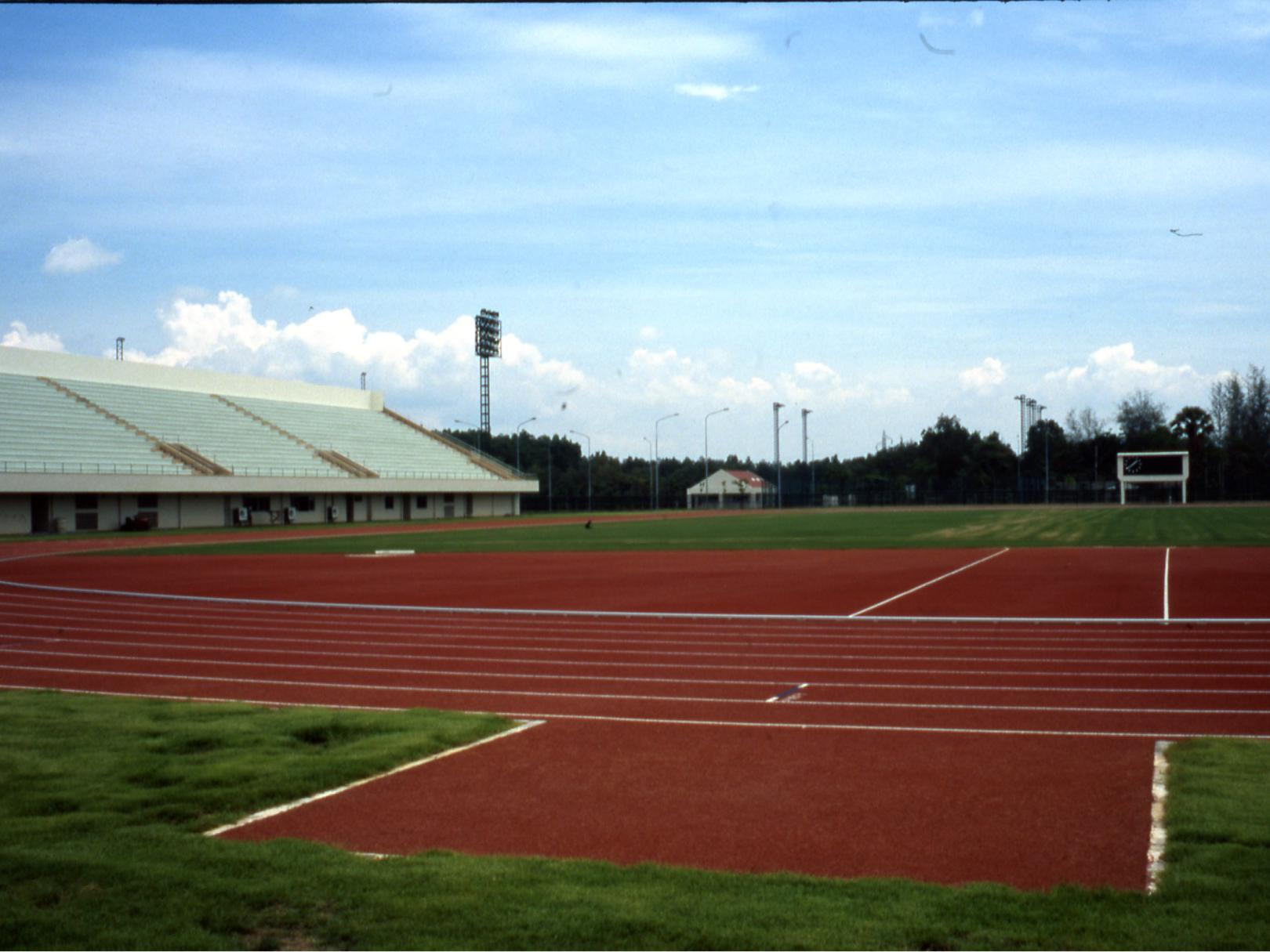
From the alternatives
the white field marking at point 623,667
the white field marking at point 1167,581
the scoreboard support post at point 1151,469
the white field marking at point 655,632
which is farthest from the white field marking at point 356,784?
the scoreboard support post at point 1151,469

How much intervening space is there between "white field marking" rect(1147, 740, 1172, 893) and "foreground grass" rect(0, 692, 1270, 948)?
0.06m

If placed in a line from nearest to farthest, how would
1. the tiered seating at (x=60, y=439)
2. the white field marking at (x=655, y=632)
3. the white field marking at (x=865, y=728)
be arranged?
1. the white field marking at (x=865, y=728)
2. the white field marking at (x=655, y=632)
3. the tiered seating at (x=60, y=439)

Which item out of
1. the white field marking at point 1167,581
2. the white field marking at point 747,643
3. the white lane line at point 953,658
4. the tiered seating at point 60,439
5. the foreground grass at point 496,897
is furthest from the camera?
the tiered seating at point 60,439

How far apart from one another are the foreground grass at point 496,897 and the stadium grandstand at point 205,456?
150 ft

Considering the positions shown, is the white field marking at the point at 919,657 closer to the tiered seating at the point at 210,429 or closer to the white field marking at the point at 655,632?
the white field marking at the point at 655,632

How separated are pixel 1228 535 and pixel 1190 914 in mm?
35145

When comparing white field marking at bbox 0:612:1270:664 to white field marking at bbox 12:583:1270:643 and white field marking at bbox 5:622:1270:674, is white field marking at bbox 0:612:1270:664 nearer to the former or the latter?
white field marking at bbox 5:622:1270:674

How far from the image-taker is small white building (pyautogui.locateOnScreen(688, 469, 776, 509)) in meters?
115

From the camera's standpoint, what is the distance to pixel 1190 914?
4.82 m

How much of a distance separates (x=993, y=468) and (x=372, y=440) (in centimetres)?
7195

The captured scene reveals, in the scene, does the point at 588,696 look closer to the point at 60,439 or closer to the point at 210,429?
the point at 60,439

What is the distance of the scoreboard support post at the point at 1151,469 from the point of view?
8925cm

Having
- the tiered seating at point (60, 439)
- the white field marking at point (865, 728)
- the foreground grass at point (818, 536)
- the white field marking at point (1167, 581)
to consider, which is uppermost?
the tiered seating at point (60, 439)

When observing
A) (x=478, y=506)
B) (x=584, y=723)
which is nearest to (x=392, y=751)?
(x=584, y=723)
